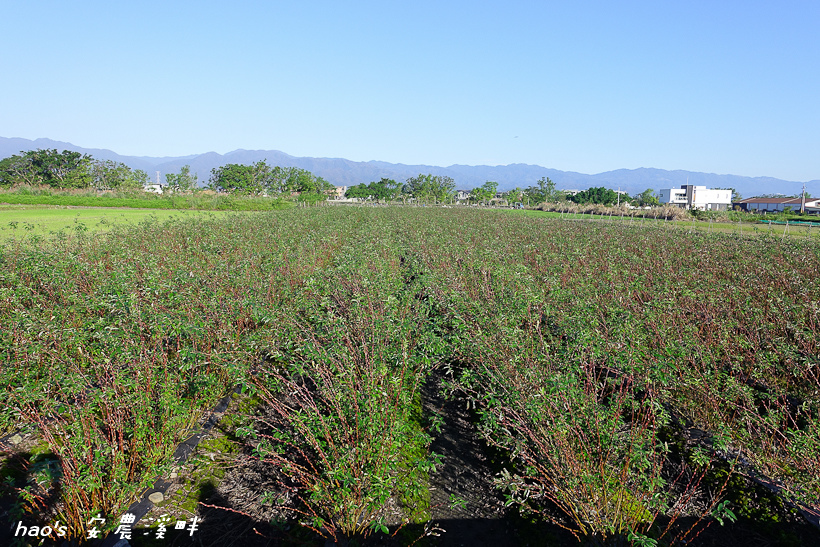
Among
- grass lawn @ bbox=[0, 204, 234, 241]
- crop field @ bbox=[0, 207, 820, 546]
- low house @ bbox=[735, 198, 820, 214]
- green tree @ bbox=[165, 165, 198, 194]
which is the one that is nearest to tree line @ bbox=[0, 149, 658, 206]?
green tree @ bbox=[165, 165, 198, 194]

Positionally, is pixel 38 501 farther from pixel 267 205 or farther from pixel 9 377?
pixel 267 205

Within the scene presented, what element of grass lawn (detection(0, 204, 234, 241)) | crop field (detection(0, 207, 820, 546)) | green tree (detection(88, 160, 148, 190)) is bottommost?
crop field (detection(0, 207, 820, 546))

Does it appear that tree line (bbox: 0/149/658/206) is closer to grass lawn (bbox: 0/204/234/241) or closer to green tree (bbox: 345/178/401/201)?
green tree (bbox: 345/178/401/201)

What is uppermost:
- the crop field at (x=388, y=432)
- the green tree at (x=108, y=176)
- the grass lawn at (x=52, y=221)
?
the green tree at (x=108, y=176)

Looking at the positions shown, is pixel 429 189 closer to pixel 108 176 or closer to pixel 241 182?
pixel 241 182

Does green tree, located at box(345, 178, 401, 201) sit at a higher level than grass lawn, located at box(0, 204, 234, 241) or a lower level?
higher

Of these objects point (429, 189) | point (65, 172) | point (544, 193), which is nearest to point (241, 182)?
point (65, 172)

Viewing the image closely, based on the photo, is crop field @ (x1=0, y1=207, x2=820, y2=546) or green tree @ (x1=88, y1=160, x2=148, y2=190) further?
green tree @ (x1=88, y1=160, x2=148, y2=190)

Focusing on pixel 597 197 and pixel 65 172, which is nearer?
pixel 65 172

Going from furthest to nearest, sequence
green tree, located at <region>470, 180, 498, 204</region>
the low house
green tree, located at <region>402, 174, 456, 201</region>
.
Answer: green tree, located at <region>402, 174, 456, 201</region> → green tree, located at <region>470, 180, 498, 204</region> → the low house

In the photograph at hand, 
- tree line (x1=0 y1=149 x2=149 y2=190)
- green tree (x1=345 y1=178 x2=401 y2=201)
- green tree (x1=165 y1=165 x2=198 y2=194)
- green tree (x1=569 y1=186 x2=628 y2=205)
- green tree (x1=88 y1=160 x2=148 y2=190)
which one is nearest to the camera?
tree line (x1=0 y1=149 x2=149 y2=190)

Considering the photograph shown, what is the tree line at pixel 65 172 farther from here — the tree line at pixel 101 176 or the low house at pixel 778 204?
the low house at pixel 778 204

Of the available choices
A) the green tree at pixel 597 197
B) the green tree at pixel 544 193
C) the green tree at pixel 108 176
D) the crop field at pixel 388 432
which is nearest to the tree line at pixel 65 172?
the green tree at pixel 108 176

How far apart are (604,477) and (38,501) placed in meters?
4.47
